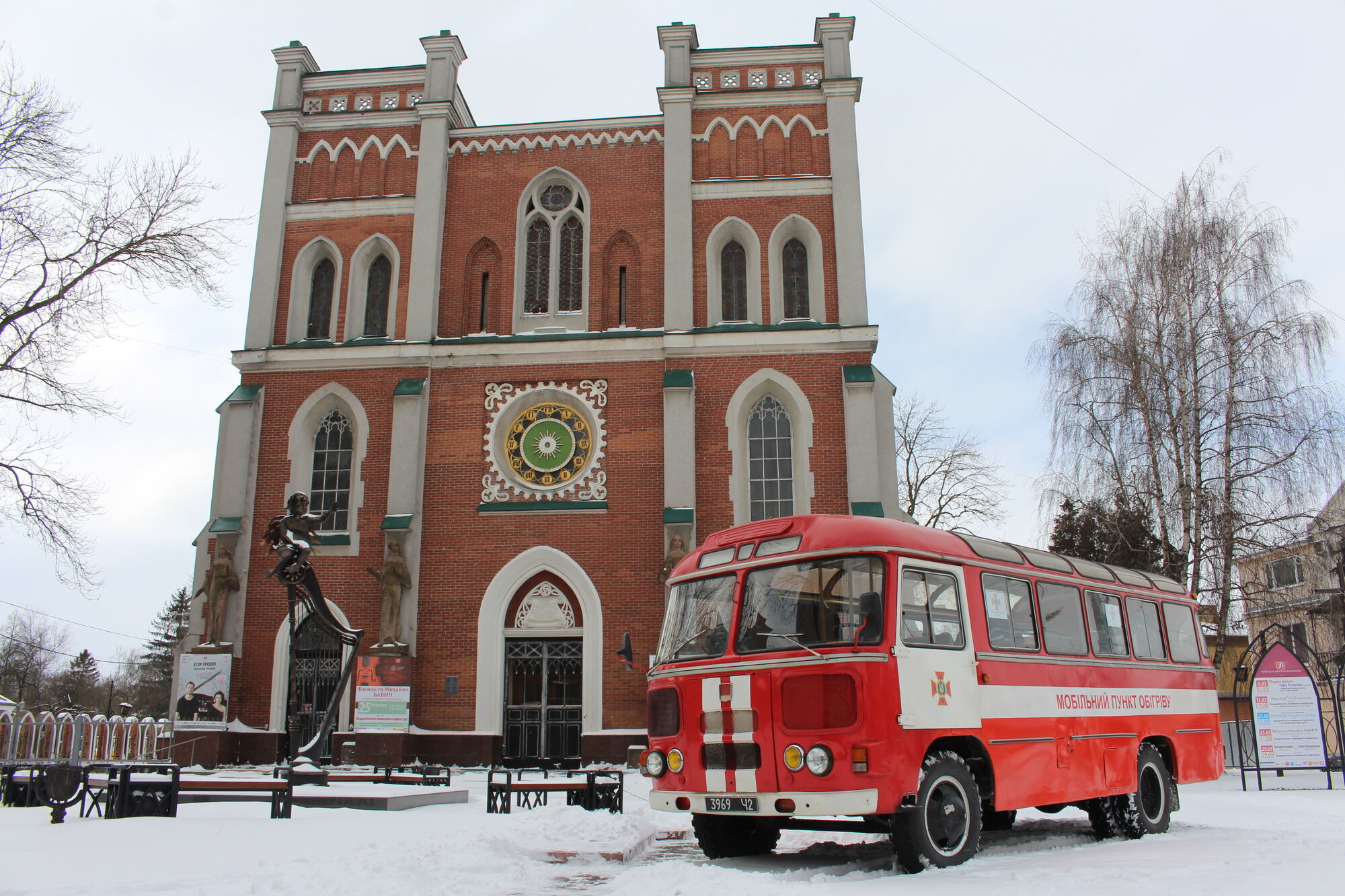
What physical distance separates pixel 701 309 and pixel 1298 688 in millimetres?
12778

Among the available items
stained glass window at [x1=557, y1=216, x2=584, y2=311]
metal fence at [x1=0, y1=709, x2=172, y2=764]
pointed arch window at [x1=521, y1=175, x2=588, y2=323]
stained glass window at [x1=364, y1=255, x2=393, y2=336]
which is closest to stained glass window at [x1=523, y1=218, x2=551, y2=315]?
pointed arch window at [x1=521, y1=175, x2=588, y2=323]

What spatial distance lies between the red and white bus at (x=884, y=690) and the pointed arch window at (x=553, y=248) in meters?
13.9

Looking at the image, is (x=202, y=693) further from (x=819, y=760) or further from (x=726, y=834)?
(x=819, y=760)

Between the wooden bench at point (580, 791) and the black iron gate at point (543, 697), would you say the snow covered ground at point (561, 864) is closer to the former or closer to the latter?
the wooden bench at point (580, 791)

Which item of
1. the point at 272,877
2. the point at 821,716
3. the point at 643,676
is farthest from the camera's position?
the point at 643,676

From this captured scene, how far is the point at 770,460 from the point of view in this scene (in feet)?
67.9

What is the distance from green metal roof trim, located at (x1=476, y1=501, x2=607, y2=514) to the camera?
20.4 meters

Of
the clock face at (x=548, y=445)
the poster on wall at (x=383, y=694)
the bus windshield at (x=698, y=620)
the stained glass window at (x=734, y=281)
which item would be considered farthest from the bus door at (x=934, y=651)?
the stained glass window at (x=734, y=281)

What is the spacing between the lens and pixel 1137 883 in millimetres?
6664

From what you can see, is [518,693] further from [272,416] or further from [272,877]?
[272,877]

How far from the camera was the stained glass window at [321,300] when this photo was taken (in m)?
22.6

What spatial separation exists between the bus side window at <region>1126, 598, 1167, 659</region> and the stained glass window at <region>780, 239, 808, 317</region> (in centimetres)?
1166

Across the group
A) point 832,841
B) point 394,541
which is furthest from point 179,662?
point 832,841

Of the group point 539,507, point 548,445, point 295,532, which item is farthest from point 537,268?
point 295,532
